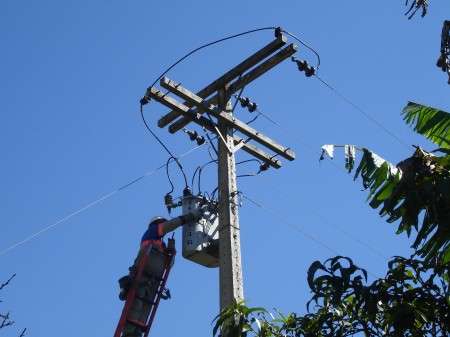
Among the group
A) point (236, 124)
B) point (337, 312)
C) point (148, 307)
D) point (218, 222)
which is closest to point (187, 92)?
point (236, 124)

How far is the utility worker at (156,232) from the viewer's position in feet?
33.6

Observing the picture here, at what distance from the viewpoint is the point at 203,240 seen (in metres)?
9.93

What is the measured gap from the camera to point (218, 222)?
31.7 ft

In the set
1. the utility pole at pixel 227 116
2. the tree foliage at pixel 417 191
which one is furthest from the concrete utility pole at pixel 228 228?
the tree foliage at pixel 417 191

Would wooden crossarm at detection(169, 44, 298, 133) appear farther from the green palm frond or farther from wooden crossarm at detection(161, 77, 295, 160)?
the green palm frond

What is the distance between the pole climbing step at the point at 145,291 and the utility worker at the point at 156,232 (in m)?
0.05

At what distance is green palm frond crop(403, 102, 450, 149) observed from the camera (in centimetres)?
745

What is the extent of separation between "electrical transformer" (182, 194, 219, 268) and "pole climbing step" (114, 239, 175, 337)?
668 millimetres

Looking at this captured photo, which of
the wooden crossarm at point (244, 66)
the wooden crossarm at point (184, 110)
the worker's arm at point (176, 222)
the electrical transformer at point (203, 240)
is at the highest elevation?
the wooden crossarm at point (244, 66)

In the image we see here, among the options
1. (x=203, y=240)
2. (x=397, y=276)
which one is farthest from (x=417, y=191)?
(x=203, y=240)

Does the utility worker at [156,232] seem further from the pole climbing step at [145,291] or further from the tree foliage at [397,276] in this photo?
the tree foliage at [397,276]

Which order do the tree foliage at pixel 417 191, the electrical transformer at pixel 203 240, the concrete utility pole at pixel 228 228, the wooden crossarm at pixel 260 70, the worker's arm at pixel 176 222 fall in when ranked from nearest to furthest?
1. the tree foliage at pixel 417 191
2. the concrete utility pole at pixel 228 228
3. the electrical transformer at pixel 203 240
4. the worker's arm at pixel 176 222
5. the wooden crossarm at pixel 260 70

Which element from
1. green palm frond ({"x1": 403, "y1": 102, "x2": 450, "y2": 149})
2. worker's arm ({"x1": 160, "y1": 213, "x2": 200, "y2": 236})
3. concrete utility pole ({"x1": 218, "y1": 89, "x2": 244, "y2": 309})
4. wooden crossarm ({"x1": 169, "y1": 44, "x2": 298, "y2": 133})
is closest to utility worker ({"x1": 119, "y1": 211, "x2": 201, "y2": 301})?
worker's arm ({"x1": 160, "y1": 213, "x2": 200, "y2": 236})

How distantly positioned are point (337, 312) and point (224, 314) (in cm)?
99
